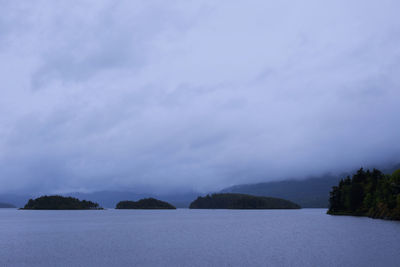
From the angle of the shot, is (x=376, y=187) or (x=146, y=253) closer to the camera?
(x=146, y=253)

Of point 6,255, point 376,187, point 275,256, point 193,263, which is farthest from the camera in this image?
point 376,187

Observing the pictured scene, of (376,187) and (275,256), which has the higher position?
(376,187)

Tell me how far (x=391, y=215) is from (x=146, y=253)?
4590 inches

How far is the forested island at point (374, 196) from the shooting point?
147750 millimetres

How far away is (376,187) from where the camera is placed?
17138cm

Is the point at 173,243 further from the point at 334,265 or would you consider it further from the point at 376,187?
the point at 376,187

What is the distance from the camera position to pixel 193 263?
181 feet

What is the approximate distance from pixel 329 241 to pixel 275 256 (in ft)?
79.7

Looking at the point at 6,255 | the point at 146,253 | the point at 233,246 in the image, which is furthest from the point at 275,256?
the point at 6,255

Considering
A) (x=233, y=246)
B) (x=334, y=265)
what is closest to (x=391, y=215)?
(x=233, y=246)

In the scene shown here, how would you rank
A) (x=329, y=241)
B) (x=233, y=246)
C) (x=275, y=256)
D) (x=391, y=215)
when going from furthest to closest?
(x=391, y=215) → (x=329, y=241) → (x=233, y=246) → (x=275, y=256)

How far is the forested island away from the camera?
147750 millimetres

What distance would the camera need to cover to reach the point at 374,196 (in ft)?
566

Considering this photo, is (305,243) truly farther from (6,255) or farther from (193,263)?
(6,255)
